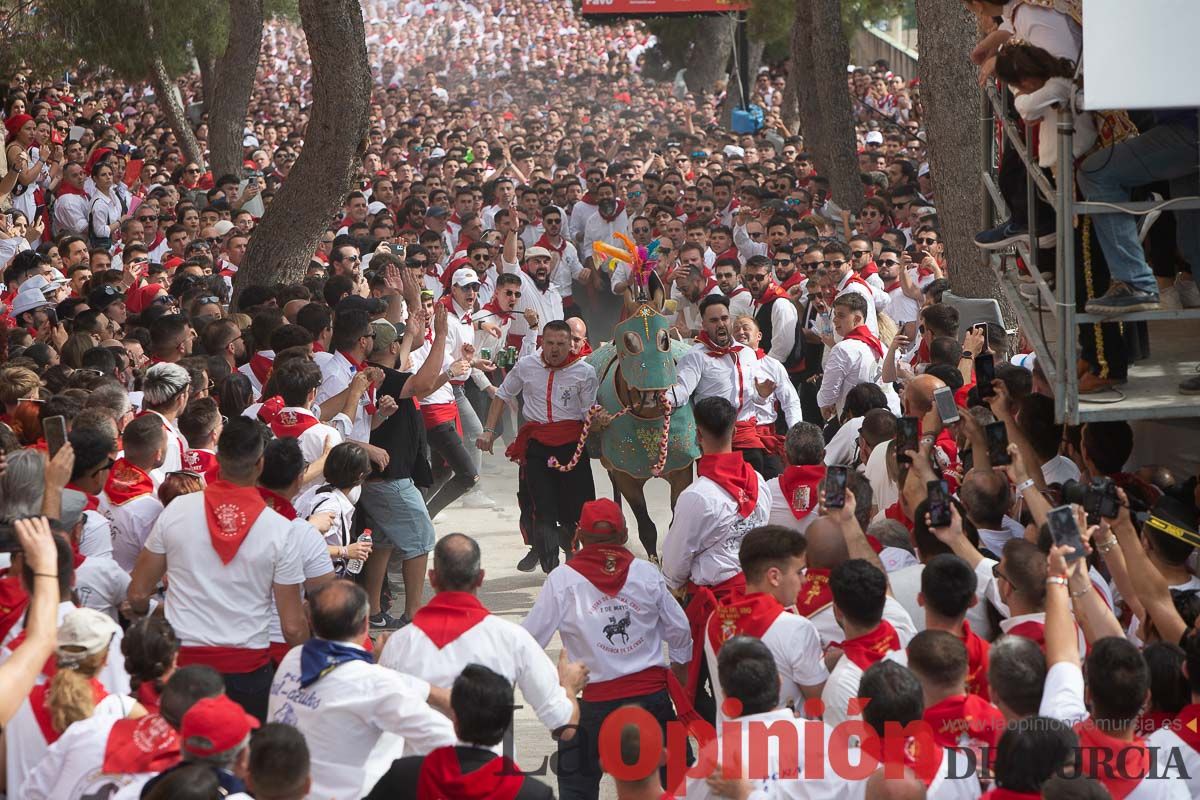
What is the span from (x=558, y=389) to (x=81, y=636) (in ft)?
16.5

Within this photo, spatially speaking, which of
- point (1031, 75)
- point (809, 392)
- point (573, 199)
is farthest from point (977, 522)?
point (573, 199)

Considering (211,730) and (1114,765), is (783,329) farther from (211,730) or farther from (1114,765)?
(211,730)

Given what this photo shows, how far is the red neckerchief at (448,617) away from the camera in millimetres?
5177

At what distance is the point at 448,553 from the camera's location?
5320mm

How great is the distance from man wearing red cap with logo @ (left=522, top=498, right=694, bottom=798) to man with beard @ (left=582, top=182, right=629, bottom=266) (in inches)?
436

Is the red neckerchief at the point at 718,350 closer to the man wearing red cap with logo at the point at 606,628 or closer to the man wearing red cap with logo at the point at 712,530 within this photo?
the man wearing red cap with logo at the point at 712,530

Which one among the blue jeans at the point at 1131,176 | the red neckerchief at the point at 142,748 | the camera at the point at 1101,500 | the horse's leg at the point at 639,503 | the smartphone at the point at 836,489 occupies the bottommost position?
the horse's leg at the point at 639,503

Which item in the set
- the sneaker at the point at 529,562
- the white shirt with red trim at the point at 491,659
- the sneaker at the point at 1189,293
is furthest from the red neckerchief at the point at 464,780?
the sneaker at the point at 529,562

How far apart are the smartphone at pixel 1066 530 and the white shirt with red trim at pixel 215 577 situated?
2.84m

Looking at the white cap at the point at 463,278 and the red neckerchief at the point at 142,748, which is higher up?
the white cap at the point at 463,278

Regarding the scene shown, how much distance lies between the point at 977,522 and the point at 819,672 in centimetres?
127

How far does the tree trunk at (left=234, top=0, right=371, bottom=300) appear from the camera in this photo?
467 inches

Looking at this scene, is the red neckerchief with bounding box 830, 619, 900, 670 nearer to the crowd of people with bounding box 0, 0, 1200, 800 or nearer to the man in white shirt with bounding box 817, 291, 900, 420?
the crowd of people with bounding box 0, 0, 1200, 800

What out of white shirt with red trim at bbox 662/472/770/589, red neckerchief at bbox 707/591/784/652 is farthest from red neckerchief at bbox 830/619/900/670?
white shirt with red trim at bbox 662/472/770/589
